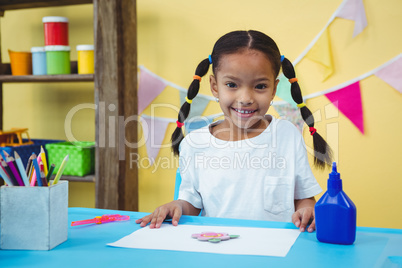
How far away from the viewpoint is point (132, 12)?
210 centimetres

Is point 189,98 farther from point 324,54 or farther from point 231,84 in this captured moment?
point 324,54

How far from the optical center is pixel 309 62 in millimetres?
2139

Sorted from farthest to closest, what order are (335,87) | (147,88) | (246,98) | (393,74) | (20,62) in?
(147,88) → (20,62) → (335,87) → (393,74) → (246,98)

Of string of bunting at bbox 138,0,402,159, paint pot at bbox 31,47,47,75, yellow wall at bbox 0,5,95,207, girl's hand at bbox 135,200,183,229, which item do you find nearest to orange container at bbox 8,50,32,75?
paint pot at bbox 31,47,47,75

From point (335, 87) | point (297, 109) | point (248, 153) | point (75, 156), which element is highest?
point (335, 87)

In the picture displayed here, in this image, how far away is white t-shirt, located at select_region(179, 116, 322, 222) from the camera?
→ 1201mm

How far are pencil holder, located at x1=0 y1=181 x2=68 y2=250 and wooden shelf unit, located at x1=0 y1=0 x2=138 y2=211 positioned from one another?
1.30m

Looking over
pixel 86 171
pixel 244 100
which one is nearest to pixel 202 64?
pixel 244 100

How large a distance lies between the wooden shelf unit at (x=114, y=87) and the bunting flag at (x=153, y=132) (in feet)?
0.77

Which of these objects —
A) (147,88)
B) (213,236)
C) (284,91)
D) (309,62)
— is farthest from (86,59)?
(213,236)

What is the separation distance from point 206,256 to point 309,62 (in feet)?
5.29

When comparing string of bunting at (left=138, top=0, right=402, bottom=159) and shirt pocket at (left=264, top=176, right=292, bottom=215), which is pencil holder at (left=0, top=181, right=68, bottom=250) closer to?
shirt pocket at (left=264, top=176, right=292, bottom=215)

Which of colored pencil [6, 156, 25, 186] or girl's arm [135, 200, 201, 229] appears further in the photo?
girl's arm [135, 200, 201, 229]

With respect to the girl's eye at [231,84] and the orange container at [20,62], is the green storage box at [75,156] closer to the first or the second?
the orange container at [20,62]
